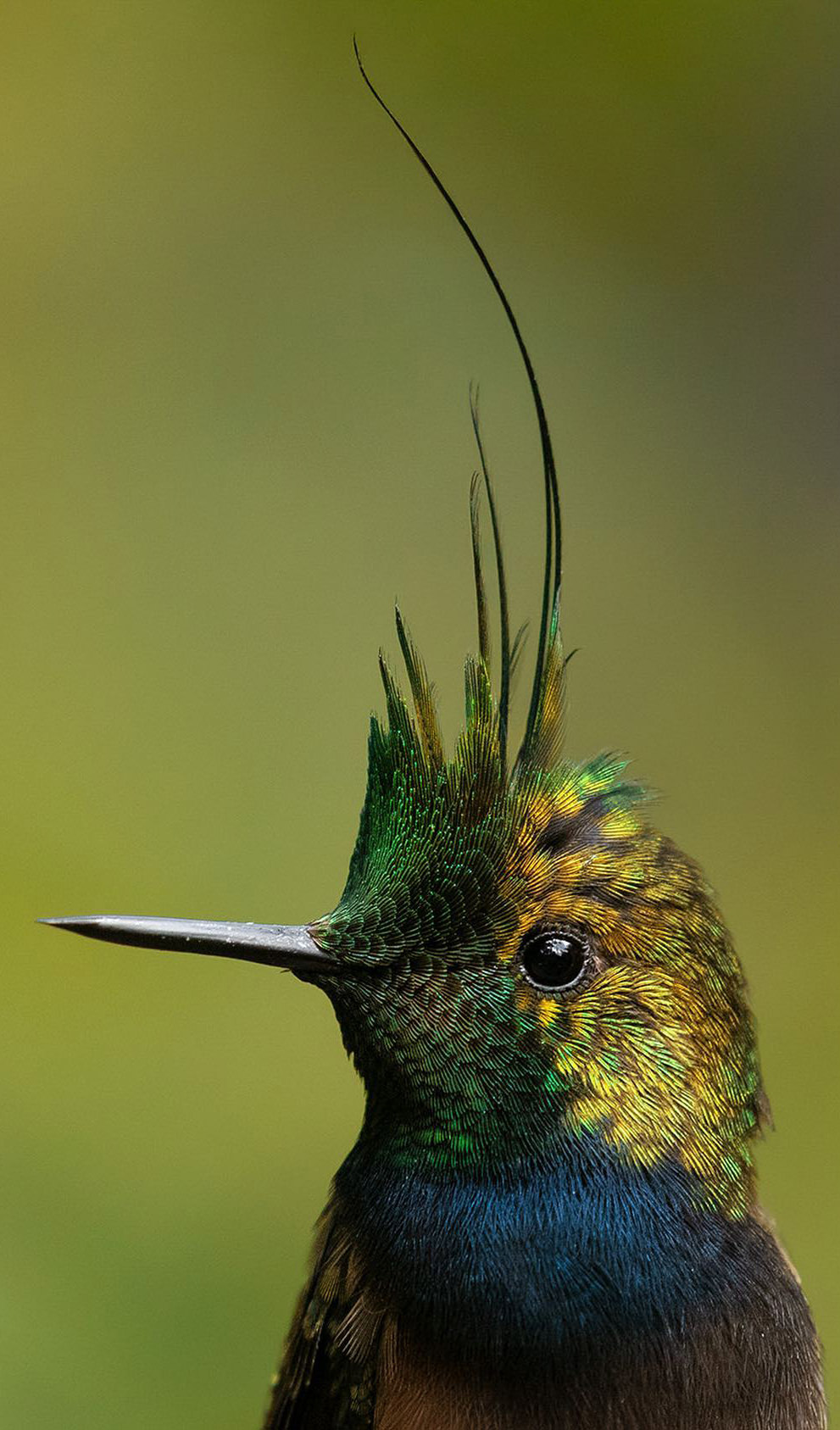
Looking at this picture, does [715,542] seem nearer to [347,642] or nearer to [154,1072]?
[347,642]

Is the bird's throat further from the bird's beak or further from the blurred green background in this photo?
the blurred green background

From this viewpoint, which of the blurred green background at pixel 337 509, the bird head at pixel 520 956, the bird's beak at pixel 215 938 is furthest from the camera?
the blurred green background at pixel 337 509

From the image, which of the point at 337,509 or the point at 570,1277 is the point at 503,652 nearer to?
the point at 570,1277

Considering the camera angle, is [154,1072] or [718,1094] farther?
[154,1072]

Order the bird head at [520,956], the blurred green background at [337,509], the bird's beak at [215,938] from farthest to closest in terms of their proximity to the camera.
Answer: the blurred green background at [337,509]
the bird head at [520,956]
the bird's beak at [215,938]

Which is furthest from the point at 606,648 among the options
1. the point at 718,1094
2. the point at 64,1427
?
the point at 718,1094

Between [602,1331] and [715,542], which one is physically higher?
[715,542]

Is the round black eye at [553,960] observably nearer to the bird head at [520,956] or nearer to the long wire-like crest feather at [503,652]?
the bird head at [520,956]

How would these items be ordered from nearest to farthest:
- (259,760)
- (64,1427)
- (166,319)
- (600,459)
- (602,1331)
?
(602,1331), (64,1427), (259,760), (166,319), (600,459)

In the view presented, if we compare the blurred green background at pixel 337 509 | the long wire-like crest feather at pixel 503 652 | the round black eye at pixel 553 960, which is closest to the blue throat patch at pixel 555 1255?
the round black eye at pixel 553 960
